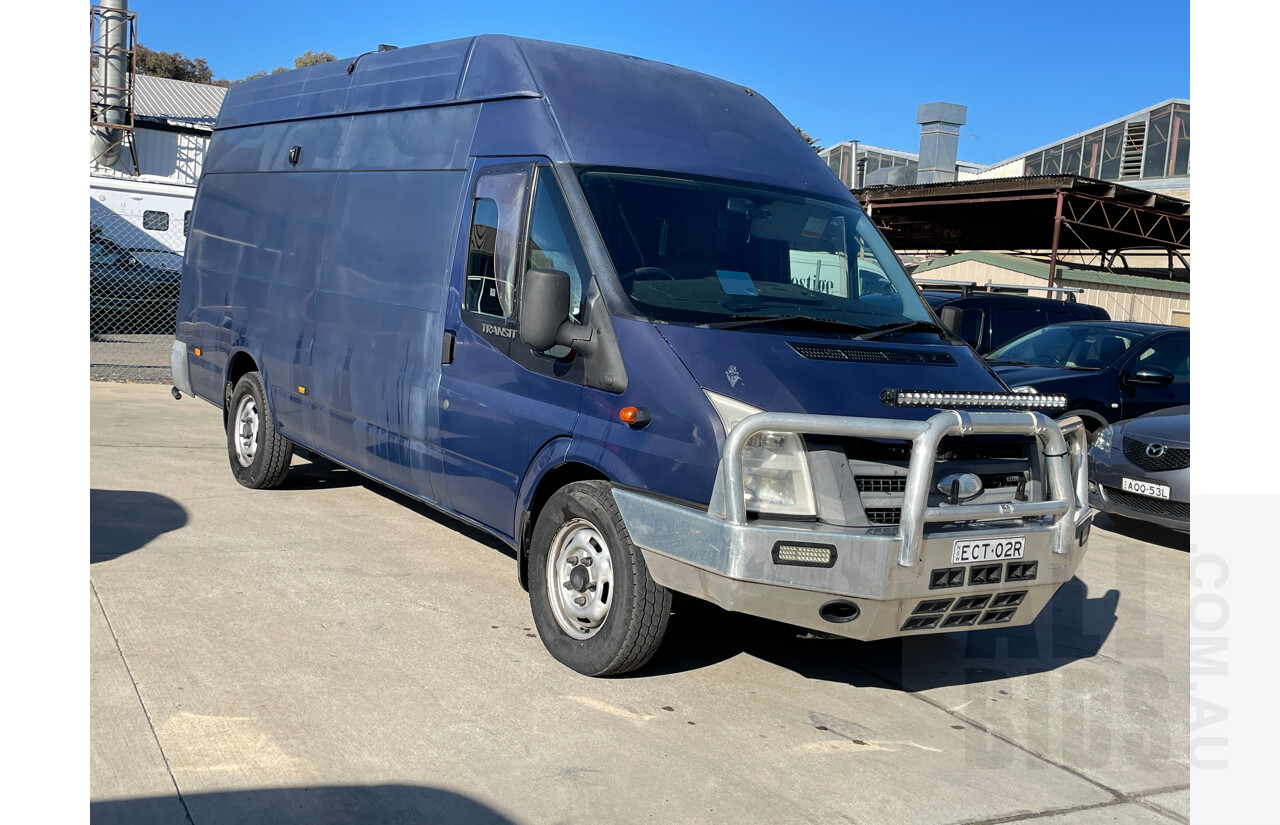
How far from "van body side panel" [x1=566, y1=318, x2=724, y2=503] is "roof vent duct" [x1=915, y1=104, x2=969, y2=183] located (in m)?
30.4

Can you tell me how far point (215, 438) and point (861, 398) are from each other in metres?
7.71

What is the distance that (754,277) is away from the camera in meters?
5.40

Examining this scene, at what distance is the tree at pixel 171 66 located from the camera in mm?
64875

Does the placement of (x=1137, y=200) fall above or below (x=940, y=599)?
above

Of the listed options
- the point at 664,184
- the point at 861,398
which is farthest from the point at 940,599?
the point at 664,184

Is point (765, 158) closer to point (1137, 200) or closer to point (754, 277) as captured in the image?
point (754, 277)

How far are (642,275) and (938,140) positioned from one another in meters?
30.9

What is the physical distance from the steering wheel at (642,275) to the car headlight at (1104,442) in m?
5.41

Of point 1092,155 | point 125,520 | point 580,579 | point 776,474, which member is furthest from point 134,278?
point 1092,155

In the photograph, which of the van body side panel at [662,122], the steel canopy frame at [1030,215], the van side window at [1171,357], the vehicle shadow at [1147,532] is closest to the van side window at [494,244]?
the van body side panel at [662,122]

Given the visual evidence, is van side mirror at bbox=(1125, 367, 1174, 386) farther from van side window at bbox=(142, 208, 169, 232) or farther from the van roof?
van side window at bbox=(142, 208, 169, 232)

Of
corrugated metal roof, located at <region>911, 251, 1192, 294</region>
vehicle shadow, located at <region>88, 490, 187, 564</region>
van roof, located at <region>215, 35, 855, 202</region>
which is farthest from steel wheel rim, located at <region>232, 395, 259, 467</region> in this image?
corrugated metal roof, located at <region>911, 251, 1192, 294</region>

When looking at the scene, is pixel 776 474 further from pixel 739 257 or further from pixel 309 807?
pixel 309 807
